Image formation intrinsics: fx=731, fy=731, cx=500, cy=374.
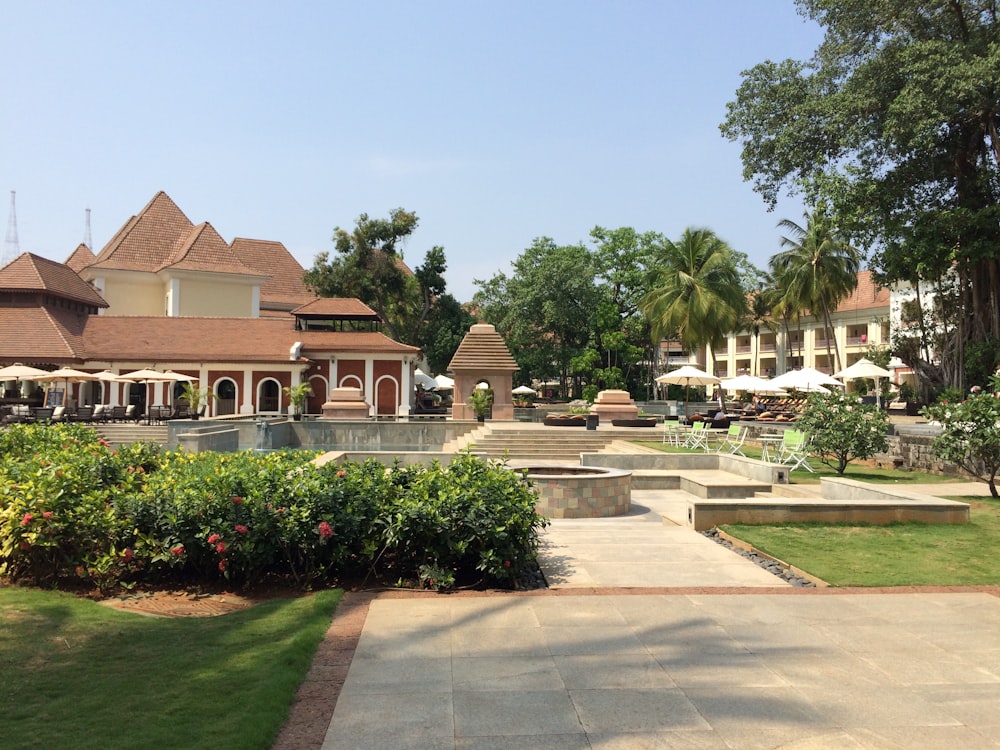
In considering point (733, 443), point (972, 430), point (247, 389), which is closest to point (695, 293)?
point (733, 443)

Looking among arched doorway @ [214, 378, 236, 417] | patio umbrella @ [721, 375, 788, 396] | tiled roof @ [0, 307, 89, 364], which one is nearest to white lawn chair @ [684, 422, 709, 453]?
patio umbrella @ [721, 375, 788, 396]

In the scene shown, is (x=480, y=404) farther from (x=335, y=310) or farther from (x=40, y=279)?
(x=40, y=279)

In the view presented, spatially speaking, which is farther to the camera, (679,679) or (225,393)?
(225,393)

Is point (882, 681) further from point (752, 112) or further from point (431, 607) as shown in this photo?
point (752, 112)

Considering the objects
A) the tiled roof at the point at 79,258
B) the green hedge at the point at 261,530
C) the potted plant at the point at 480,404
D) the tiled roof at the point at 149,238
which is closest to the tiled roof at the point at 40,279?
the tiled roof at the point at 149,238

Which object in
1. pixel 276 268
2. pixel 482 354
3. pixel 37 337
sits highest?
pixel 276 268

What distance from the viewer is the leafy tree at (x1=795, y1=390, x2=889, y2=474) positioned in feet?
47.8

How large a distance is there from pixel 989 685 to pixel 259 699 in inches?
162

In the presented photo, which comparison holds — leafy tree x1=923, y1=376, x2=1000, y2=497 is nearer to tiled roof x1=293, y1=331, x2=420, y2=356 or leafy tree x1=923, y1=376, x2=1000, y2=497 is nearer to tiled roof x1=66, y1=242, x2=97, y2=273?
tiled roof x1=293, y1=331, x2=420, y2=356

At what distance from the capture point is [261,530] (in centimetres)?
631

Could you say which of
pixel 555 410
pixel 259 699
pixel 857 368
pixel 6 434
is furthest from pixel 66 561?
pixel 555 410

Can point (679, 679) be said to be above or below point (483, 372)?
below

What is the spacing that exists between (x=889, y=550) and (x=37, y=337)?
35097mm

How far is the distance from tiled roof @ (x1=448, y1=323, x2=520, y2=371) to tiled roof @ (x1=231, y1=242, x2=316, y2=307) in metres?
24.7
